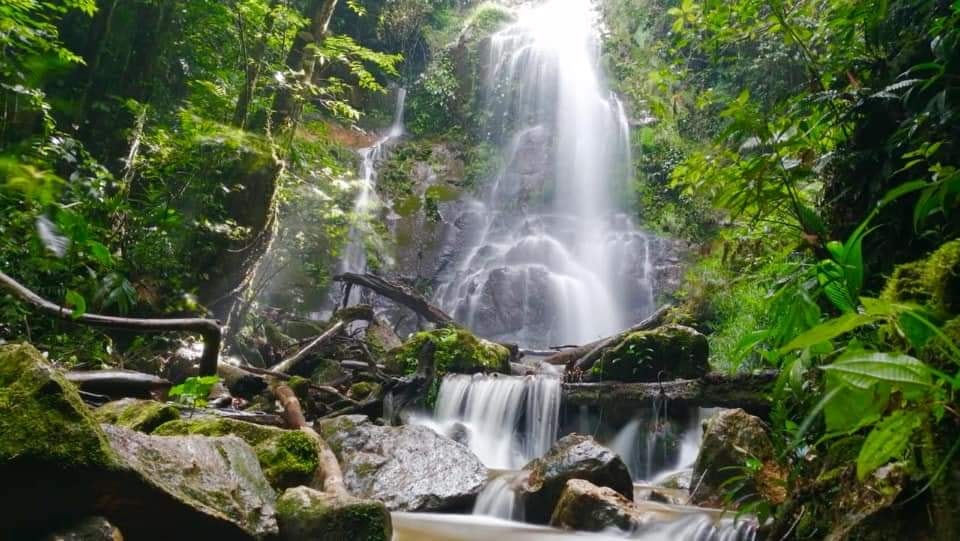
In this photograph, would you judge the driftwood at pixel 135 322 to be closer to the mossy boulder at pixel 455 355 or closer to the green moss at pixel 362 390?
the green moss at pixel 362 390

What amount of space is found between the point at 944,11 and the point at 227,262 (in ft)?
25.2

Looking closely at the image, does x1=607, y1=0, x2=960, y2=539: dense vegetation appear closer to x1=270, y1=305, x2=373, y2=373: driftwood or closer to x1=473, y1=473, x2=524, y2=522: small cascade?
x1=473, y1=473, x2=524, y2=522: small cascade

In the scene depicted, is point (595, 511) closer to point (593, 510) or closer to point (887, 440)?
point (593, 510)

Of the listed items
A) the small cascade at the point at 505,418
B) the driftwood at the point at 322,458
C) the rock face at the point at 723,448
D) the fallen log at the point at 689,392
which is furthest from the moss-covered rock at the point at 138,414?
the fallen log at the point at 689,392

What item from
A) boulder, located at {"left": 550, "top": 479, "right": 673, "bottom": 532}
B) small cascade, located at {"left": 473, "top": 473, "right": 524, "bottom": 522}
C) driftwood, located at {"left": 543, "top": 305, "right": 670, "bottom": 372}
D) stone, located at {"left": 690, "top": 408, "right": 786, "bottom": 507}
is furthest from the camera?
driftwood, located at {"left": 543, "top": 305, "right": 670, "bottom": 372}

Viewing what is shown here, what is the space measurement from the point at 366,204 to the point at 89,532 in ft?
43.6

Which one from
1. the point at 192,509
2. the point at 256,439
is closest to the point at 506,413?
the point at 256,439

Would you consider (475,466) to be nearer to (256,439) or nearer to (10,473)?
(256,439)

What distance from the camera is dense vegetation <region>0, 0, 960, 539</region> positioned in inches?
56.9

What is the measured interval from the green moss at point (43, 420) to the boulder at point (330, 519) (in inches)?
38.9

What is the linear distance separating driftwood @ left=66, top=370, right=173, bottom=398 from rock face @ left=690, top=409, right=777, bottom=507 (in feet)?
14.9

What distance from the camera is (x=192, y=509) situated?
A: 106 inches

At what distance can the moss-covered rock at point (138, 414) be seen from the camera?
4.01 m

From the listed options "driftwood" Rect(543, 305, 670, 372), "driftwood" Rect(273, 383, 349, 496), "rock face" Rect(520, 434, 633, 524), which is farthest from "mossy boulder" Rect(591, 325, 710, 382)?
"driftwood" Rect(273, 383, 349, 496)
